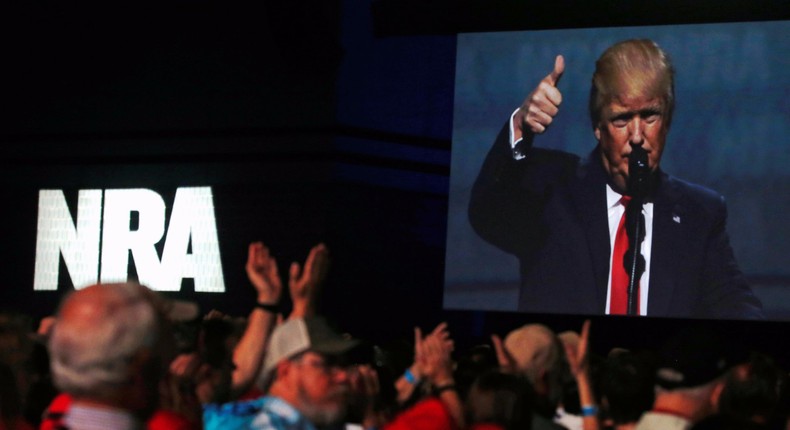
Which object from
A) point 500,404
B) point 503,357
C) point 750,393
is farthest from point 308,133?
point 500,404

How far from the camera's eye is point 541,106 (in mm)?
9922

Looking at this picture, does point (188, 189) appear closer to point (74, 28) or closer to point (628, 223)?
point (74, 28)

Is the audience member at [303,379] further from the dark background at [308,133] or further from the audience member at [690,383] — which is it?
the dark background at [308,133]

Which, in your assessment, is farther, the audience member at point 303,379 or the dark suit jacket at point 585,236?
the dark suit jacket at point 585,236

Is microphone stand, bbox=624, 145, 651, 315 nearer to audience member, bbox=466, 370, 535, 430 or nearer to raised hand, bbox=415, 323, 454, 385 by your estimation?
raised hand, bbox=415, 323, 454, 385

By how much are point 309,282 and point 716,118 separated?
654 cm

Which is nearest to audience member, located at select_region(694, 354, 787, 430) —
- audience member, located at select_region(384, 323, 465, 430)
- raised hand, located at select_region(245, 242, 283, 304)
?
audience member, located at select_region(384, 323, 465, 430)

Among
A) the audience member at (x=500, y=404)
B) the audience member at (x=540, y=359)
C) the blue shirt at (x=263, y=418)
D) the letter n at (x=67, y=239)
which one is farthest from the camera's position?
the letter n at (x=67, y=239)

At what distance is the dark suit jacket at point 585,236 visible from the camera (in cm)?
945

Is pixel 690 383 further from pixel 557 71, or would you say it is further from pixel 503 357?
pixel 557 71

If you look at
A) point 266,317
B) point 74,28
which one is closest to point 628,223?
point 74,28

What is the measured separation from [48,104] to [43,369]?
7.99 m

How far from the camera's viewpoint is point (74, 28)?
39.5 ft

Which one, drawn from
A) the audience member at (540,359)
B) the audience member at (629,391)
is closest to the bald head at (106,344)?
the audience member at (629,391)
